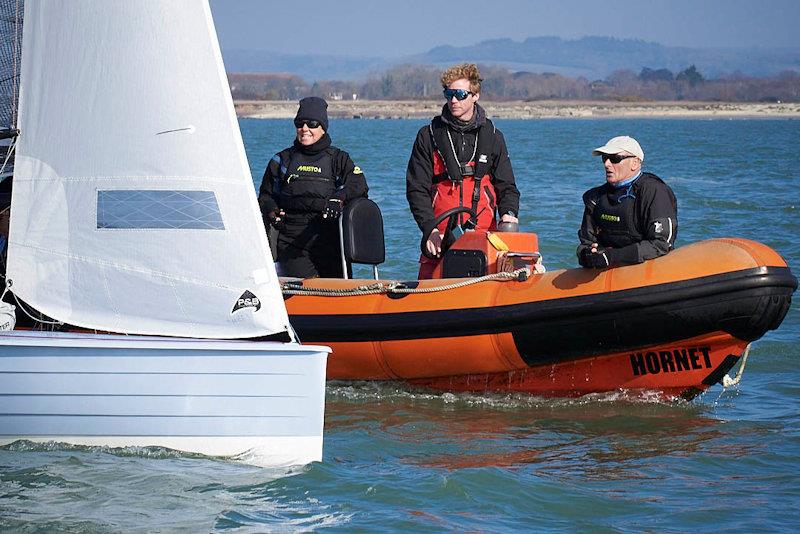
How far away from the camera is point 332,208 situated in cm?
781

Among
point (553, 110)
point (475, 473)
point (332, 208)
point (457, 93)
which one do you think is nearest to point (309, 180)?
point (332, 208)

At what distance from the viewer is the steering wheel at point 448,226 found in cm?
774

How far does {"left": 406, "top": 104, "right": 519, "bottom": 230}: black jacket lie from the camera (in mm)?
7820

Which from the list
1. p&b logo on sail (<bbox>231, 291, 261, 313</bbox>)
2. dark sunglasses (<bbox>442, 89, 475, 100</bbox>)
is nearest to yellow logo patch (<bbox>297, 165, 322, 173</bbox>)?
dark sunglasses (<bbox>442, 89, 475, 100</bbox>)

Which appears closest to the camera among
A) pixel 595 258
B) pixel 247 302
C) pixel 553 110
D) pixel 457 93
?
pixel 247 302

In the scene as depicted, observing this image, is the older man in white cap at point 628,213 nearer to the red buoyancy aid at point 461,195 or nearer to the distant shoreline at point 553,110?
the red buoyancy aid at point 461,195

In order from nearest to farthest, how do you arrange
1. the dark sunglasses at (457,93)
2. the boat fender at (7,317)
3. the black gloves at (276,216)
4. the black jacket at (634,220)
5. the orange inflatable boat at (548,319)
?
the boat fender at (7,317), the orange inflatable boat at (548,319), the black jacket at (634,220), the dark sunglasses at (457,93), the black gloves at (276,216)

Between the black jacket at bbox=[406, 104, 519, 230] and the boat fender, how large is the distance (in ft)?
8.95

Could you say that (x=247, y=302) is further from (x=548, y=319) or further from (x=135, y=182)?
(x=548, y=319)

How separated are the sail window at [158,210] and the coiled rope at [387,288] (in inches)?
76.9

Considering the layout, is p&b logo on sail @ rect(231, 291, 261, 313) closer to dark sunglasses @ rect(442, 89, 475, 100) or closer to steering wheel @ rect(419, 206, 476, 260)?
steering wheel @ rect(419, 206, 476, 260)

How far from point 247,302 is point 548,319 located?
208 cm

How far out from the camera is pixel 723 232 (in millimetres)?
16453

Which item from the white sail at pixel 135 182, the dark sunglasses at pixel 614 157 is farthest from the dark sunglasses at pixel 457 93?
the white sail at pixel 135 182
